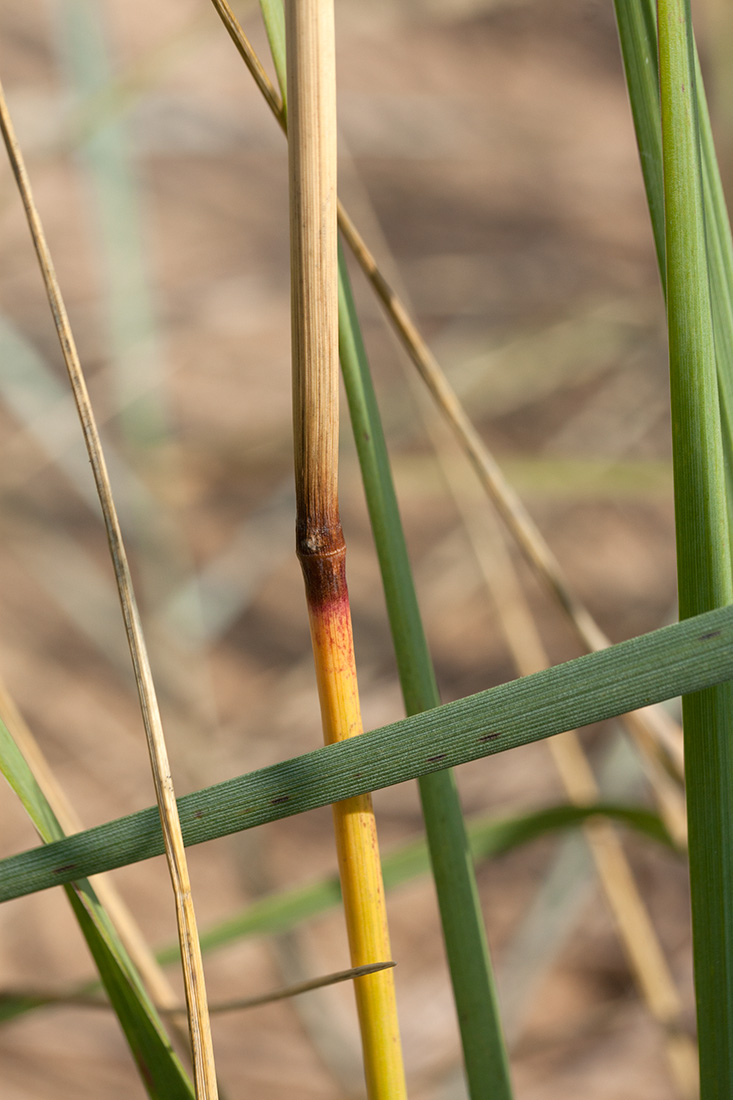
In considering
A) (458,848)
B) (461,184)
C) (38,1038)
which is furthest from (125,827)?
(461,184)

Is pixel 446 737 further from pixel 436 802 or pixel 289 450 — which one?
pixel 289 450

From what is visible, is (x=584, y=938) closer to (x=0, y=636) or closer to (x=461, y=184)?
(x=0, y=636)

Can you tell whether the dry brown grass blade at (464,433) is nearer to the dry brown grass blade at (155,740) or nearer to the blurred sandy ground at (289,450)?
the dry brown grass blade at (155,740)

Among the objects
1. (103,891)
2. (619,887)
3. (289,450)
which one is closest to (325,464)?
(103,891)

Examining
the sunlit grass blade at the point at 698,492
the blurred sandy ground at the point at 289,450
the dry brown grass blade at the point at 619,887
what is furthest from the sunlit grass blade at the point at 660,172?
the blurred sandy ground at the point at 289,450

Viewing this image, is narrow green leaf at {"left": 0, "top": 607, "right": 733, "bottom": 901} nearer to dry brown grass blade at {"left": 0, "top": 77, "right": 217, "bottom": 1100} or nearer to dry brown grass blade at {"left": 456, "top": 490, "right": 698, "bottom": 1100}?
dry brown grass blade at {"left": 0, "top": 77, "right": 217, "bottom": 1100}

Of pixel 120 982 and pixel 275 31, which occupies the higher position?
pixel 275 31
